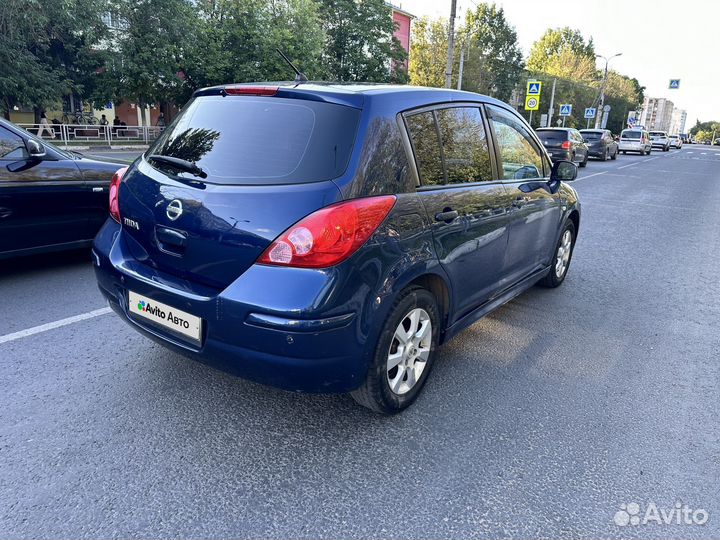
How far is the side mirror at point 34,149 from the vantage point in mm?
4648

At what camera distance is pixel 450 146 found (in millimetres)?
3133

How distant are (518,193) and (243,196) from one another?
84.5 inches

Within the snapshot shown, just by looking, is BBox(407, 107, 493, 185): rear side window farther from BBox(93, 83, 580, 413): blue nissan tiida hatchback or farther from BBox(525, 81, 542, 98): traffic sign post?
BBox(525, 81, 542, 98): traffic sign post

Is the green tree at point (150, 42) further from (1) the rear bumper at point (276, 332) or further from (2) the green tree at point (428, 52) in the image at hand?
(1) the rear bumper at point (276, 332)

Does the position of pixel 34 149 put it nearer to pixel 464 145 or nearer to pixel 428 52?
pixel 464 145

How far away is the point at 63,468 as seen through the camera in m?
2.39

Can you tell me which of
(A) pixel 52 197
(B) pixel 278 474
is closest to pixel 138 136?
(A) pixel 52 197

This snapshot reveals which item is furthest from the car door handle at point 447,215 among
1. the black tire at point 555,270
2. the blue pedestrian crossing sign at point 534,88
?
the blue pedestrian crossing sign at point 534,88

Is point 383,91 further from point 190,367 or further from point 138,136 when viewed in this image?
point 138,136

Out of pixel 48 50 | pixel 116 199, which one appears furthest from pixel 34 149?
pixel 48 50

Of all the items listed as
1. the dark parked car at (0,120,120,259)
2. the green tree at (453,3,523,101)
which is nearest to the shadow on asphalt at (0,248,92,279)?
the dark parked car at (0,120,120,259)

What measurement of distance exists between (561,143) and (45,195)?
1851cm

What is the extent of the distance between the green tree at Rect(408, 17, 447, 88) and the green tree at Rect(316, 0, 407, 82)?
23.2ft

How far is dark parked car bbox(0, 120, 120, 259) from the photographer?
4.59 metres
